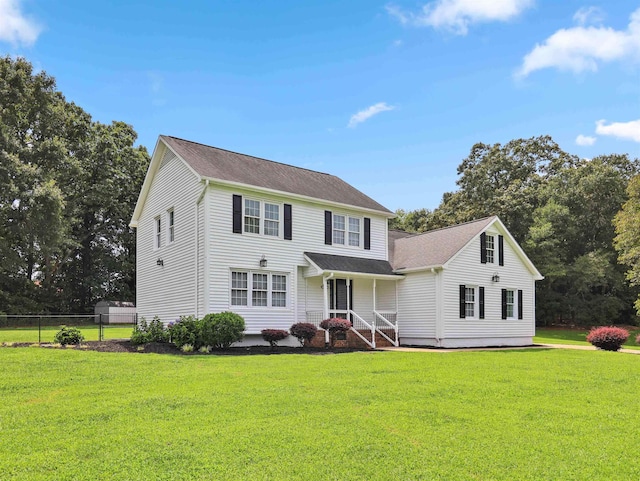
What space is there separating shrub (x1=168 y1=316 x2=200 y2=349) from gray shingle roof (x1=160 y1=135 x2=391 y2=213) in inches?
201

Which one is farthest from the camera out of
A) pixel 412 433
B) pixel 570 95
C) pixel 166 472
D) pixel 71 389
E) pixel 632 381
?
pixel 570 95

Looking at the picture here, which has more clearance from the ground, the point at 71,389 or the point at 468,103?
the point at 468,103

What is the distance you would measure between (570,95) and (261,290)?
485 inches

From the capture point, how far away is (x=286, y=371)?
35.8 feet

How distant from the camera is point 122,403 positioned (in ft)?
24.7

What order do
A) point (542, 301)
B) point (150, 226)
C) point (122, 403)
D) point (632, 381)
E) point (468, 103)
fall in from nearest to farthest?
point (122, 403) → point (632, 381) → point (468, 103) → point (150, 226) → point (542, 301)

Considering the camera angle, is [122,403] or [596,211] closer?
[122,403]

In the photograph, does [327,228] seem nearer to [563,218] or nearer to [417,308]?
[417,308]

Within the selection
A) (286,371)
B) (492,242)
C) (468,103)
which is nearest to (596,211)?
(492,242)

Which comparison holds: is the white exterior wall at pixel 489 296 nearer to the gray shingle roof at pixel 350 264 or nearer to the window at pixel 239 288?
the gray shingle roof at pixel 350 264

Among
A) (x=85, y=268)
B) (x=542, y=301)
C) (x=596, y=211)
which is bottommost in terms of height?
(x=542, y=301)

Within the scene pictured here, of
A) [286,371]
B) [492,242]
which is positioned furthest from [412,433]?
[492,242]

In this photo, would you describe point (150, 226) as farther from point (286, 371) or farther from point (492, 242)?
point (492, 242)

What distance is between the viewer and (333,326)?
60.0ft
